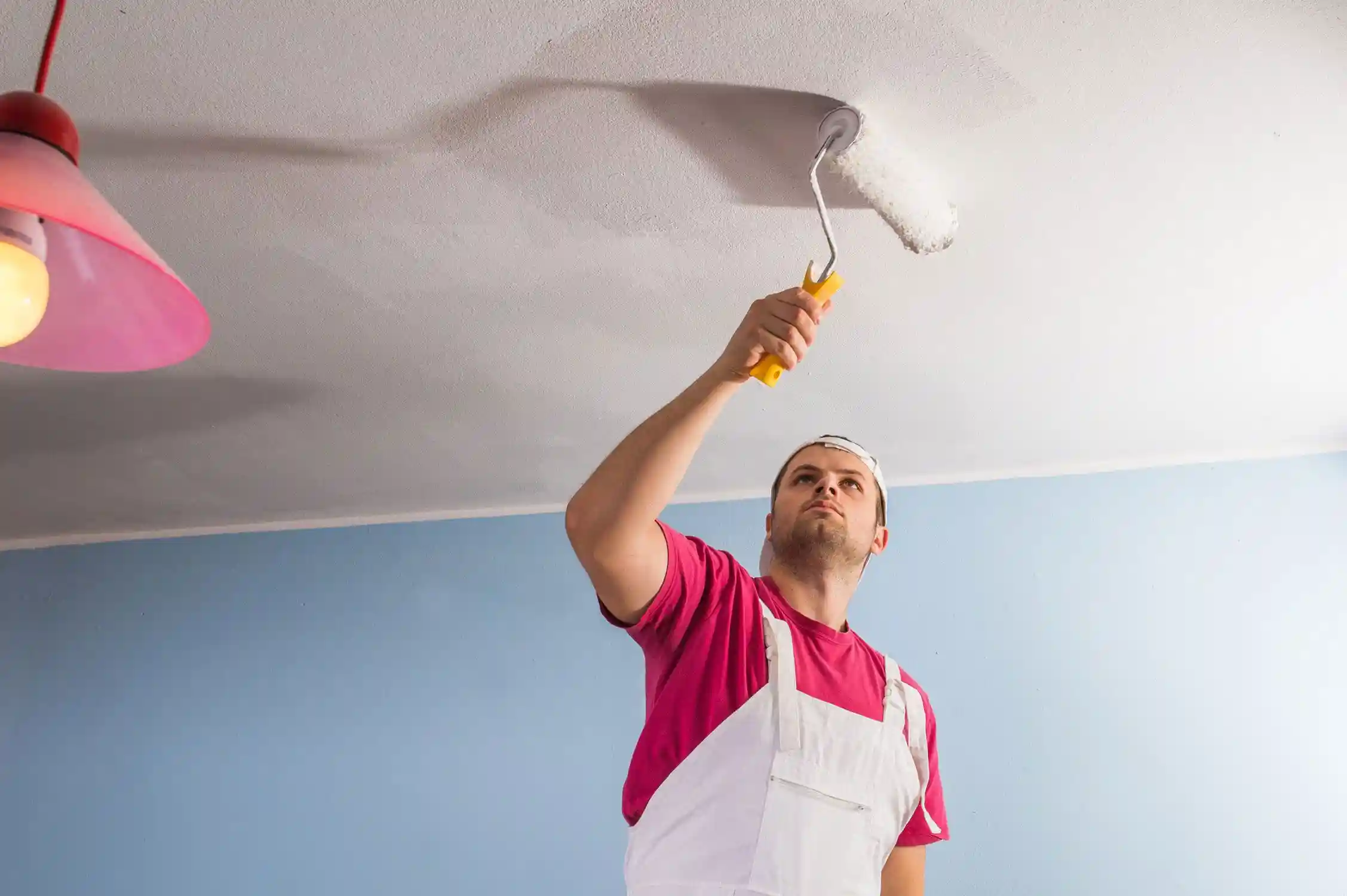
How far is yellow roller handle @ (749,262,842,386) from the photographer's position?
958 mm

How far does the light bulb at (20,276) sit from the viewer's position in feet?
2.61

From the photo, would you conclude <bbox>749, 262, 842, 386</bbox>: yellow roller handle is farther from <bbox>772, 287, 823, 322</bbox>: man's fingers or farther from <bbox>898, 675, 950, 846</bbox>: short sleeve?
<bbox>898, 675, 950, 846</bbox>: short sleeve

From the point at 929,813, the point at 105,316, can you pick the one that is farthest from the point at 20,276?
the point at 929,813

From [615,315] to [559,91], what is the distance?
0.46m

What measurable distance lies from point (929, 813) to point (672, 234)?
834 mm

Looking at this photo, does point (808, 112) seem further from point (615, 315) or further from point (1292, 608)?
point (1292, 608)

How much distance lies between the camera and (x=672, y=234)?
136 cm

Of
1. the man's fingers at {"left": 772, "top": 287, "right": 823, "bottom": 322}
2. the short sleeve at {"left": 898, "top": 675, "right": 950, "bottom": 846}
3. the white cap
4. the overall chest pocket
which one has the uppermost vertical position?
the white cap

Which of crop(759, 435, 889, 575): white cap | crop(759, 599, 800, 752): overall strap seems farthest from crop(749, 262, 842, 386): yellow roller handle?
crop(759, 435, 889, 575): white cap

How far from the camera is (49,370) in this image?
5.58 ft

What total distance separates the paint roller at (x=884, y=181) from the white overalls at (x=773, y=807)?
0.39 m

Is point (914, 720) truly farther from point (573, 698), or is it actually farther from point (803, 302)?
point (573, 698)

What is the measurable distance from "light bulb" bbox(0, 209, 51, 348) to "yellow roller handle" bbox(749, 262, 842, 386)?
1.93ft

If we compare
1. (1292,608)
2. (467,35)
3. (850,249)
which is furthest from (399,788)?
(1292,608)
